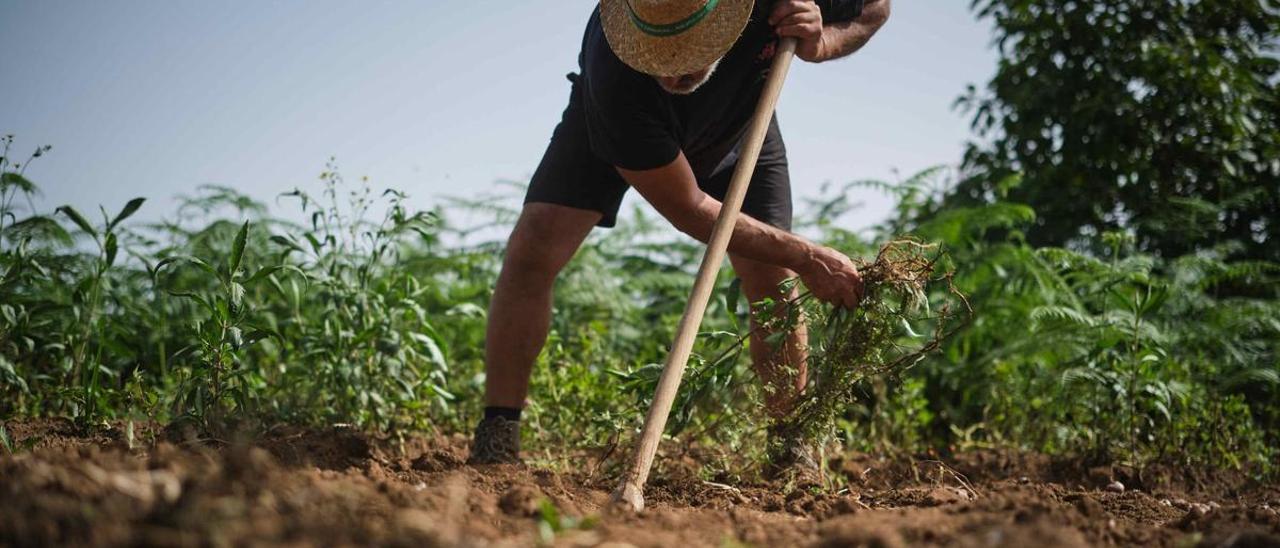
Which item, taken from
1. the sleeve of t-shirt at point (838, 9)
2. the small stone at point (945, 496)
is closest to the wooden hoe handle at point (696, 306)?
the sleeve of t-shirt at point (838, 9)

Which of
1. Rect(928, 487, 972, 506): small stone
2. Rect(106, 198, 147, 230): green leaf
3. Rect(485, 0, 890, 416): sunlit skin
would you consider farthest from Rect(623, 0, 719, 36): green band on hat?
Rect(106, 198, 147, 230): green leaf

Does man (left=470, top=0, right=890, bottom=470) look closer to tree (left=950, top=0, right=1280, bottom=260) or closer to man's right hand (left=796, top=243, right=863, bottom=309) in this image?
man's right hand (left=796, top=243, right=863, bottom=309)

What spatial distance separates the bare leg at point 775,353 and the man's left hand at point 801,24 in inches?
28.4

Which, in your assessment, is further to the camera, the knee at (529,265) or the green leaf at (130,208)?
the knee at (529,265)

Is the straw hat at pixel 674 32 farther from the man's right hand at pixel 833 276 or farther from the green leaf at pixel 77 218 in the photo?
the green leaf at pixel 77 218

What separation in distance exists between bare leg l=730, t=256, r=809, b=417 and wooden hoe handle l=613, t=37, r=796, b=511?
0.41 metres

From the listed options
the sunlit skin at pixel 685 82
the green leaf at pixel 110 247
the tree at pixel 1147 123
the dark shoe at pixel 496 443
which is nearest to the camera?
the sunlit skin at pixel 685 82

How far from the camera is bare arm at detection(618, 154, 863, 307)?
104 inches

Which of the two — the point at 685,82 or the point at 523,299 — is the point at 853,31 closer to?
the point at 685,82

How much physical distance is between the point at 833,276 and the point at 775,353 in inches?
11.2

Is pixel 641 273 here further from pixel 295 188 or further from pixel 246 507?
pixel 246 507

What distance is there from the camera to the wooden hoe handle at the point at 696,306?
2283mm

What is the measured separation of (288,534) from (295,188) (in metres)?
2.23

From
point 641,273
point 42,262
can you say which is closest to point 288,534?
point 42,262
